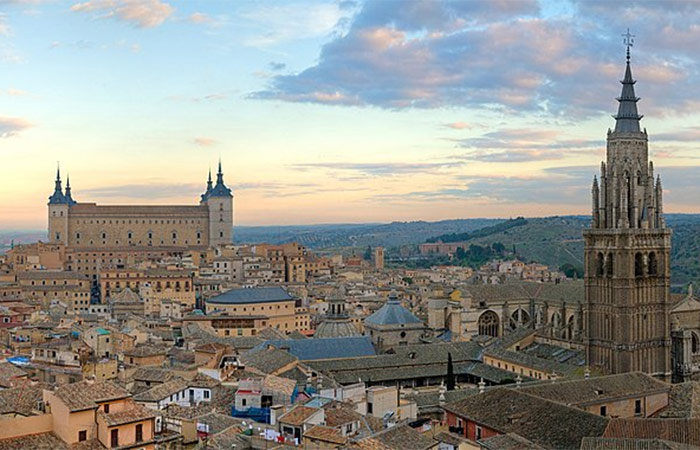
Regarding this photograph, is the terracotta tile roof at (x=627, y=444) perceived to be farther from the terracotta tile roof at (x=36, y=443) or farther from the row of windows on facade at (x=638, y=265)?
the row of windows on facade at (x=638, y=265)

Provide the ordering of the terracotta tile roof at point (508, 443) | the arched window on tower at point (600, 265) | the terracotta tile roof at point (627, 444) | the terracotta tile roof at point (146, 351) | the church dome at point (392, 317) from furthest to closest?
1. the church dome at point (392, 317)
2. the arched window on tower at point (600, 265)
3. the terracotta tile roof at point (146, 351)
4. the terracotta tile roof at point (508, 443)
5. the terracotta tile roof at point (627, 444)

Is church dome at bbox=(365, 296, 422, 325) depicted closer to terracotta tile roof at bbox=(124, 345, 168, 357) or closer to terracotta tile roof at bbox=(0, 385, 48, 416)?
terracotta tile roof at bbox=(124, 345, 168, 357)

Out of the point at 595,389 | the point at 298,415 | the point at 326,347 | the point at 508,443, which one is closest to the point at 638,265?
the point at 595,389

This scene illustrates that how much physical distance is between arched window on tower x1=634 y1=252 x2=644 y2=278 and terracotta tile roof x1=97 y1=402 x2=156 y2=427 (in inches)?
1353

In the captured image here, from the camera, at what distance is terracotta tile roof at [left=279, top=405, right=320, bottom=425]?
97.4 feet

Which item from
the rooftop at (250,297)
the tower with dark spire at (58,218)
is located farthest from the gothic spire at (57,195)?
the rooftop at (250,297)

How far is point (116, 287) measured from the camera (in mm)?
101750

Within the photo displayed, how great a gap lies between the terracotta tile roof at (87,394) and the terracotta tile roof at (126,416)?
14.8 inches

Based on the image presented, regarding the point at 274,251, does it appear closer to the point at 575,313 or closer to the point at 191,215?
the point at 191,215

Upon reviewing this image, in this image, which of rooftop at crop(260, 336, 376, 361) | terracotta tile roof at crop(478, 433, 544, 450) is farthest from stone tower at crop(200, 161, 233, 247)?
terracotta tile roof at crop(478, 433, 544, 450)

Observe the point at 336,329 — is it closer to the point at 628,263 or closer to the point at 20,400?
the point at 628,263

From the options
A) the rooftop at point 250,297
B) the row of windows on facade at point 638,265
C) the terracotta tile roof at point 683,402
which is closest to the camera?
the terracotta tile roof at point 683,402

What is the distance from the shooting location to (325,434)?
27766 mm

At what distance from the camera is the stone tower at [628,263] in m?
51.6
